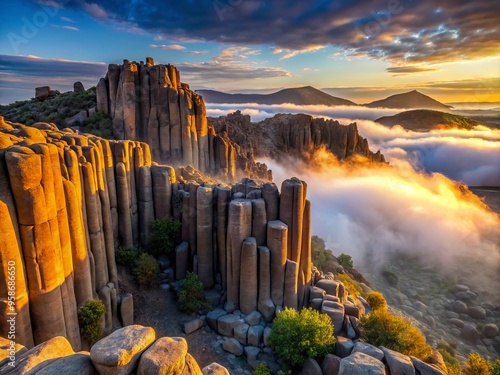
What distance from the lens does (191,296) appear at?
105ft

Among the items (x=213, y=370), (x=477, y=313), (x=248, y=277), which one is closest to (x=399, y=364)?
(x=248, y=277)

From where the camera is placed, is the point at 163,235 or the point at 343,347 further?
the point at 163,235

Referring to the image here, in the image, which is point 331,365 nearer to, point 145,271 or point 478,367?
point 478,367

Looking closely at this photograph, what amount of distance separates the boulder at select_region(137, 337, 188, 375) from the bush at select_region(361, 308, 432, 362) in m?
22.3

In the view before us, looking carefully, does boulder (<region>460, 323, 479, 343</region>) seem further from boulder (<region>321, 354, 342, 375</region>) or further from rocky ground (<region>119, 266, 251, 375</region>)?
rocky ground (<region>119, 266, 251, 375</region>)

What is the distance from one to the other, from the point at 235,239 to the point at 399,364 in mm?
16918

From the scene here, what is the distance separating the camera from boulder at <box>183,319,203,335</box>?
30.0 m

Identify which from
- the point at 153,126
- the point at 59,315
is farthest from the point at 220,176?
the point at 59,315

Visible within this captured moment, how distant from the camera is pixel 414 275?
267ft

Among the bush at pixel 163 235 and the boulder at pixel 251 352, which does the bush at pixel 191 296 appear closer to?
the bush at pixel 163 235

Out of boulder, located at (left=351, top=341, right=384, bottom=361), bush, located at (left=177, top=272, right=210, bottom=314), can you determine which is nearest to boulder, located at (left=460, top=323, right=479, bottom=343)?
boulder, located at (left=351, top=341, right=384, bottom=361)

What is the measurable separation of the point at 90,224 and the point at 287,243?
18.4 m

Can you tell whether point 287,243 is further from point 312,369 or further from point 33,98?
point 33,98

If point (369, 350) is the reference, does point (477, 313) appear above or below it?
below
